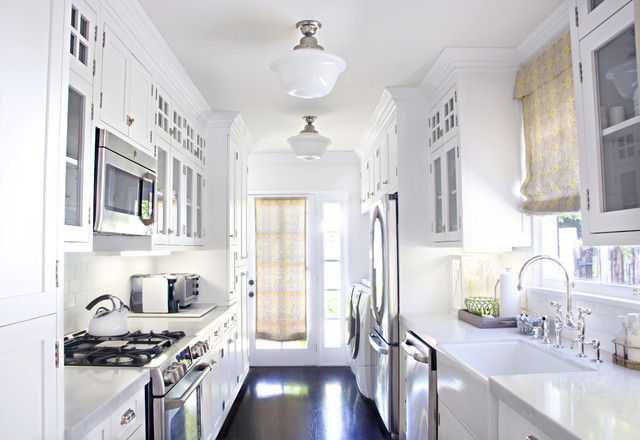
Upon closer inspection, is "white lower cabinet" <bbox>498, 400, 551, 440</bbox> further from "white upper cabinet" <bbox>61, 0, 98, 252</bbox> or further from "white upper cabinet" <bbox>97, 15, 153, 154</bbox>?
"white upper cabinet" <bbox>97, 15, 153, 154</bbox>

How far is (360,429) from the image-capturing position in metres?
3.30

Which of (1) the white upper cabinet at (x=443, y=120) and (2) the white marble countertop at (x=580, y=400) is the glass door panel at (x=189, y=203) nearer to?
(1) the white upper cabinet at (x=443, y=120)

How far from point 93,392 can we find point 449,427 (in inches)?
63.7

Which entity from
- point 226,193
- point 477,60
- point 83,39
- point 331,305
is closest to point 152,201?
point 83,39

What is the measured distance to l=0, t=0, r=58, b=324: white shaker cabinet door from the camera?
1.02 meters

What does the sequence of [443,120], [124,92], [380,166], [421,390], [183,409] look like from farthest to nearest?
[380,166] → [443,120] → [421,390] → [183,409] → [124,92]

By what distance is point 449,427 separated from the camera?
209 cm

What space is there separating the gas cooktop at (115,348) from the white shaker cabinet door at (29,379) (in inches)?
29.3

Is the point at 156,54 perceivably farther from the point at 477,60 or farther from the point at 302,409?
the point at 302,409

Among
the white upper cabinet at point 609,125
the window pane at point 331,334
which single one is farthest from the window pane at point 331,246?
the white upper cabinet at point 609,125

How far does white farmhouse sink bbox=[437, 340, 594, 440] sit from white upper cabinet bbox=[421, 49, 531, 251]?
0.62 metres

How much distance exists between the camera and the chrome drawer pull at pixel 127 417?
1.60m

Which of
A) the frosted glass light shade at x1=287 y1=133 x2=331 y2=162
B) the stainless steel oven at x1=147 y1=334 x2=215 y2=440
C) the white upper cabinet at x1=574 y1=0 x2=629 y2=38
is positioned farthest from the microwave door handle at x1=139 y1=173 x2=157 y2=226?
the white upper cabinet at x1=574 y1=0 x2=629 y2=38

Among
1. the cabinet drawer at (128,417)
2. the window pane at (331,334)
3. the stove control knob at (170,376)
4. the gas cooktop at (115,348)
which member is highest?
the gas cooktop at (115,348)
